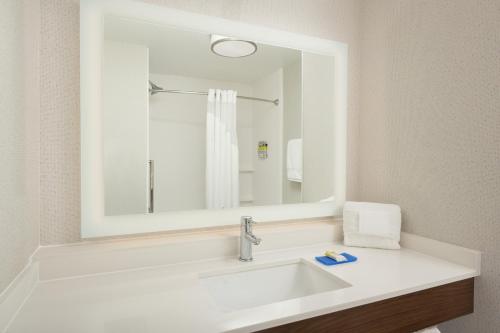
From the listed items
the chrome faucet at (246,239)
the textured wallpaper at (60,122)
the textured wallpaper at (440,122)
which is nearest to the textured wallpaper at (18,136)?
the textured wallpaper at (60,122)

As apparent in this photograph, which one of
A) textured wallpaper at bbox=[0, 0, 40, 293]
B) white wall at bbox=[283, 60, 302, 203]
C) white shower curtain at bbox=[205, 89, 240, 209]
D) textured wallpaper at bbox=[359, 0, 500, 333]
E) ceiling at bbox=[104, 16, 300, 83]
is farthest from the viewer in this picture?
white wall at bbox=[283, 60, 302, 203]

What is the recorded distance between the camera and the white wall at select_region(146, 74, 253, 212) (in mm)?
1050

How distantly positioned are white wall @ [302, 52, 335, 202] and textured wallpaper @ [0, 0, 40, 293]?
105cm

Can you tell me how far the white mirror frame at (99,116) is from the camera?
94 centimetres

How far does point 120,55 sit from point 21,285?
798 millimetres

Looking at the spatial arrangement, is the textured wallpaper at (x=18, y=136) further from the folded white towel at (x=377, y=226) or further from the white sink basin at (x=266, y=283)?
the folded white towel at (x=377, y=226)

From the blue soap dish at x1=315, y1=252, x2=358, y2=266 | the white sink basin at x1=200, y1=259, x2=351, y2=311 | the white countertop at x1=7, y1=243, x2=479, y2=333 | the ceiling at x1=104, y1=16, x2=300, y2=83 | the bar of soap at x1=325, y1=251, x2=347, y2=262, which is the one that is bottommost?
the white sink basin at x1=200, y1=259, x2=351, y2=311

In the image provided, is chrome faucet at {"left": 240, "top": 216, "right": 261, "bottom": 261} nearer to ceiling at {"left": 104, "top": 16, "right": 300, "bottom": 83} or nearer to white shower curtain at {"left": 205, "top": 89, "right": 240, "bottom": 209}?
white shower curtain at {"left": 205, "top": 89, "right": 240, "bottom": 209}

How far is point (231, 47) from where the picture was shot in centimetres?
117

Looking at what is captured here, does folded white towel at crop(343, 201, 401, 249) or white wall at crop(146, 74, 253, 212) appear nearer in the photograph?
white wall at crop(146, 74, 253, 212)

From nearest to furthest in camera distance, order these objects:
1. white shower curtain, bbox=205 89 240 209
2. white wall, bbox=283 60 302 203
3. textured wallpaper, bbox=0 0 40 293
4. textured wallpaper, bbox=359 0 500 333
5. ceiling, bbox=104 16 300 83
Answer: textured wallpaper, bbox=0 0 40 293, textured wallpaper, bbox=359 0 500 333, ceiling, bbox=104 16 300 83, white shower curtain, bbox=205 89 240 209, white wall, bbox=283 60 302 203

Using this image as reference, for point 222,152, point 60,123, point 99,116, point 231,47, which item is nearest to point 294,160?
point 222,152

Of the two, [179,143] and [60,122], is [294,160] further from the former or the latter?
[60,122]

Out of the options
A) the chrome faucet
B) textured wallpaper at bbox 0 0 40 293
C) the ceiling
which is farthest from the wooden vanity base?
the ceiling
